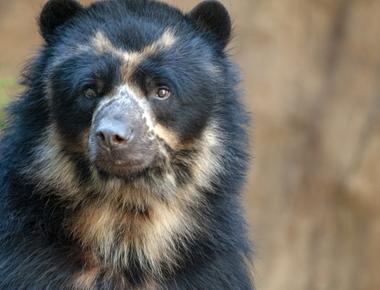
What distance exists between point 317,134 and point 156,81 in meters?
5.59

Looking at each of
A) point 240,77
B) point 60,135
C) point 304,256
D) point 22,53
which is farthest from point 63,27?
point 304,256

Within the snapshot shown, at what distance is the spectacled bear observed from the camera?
5.96 m

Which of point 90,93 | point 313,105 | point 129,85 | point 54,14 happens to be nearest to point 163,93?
point 129,85

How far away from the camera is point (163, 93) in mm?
6012

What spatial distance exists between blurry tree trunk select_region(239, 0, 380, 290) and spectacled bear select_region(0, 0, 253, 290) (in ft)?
15.7

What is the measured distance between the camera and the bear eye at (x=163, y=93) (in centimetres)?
600

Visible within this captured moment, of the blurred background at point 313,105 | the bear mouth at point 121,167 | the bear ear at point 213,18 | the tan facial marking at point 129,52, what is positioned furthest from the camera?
the blurred background at point 313,105

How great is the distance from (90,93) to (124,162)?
42 centimetres

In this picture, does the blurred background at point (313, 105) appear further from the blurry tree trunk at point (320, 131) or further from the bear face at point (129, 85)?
the bear face at point (129, 85)

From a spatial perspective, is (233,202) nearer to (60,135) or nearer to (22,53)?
(60,135)

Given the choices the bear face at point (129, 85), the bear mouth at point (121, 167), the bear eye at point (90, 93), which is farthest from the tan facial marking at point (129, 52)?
the bear mouth at point (121, 167)

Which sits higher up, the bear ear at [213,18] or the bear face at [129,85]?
the bear ear at [213,18]

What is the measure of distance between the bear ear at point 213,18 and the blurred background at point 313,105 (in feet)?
15.1

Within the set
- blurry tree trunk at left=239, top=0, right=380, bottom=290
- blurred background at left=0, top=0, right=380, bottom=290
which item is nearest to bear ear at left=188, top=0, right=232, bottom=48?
blurred background at left=0, top=0, right=380, bottom=290
